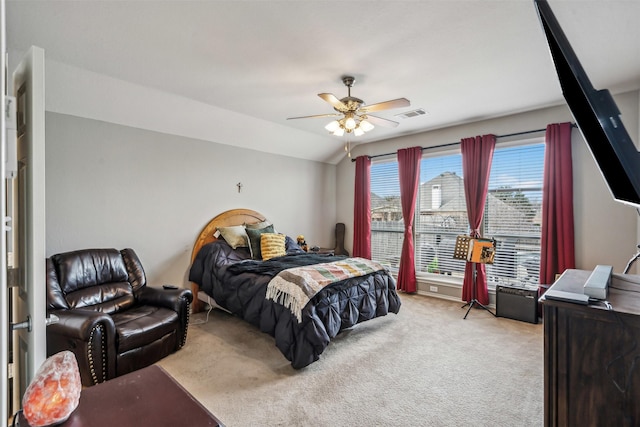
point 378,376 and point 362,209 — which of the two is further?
point 362,209

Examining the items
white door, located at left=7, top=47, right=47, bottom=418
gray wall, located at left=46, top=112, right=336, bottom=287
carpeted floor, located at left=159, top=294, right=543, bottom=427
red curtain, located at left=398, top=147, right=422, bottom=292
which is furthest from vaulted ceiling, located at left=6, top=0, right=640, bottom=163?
carpeted floor, located at left=159, top=294, right=543, bottom=427

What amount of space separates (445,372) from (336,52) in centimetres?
289

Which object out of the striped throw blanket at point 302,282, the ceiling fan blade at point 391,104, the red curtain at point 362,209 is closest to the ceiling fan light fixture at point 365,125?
the ceiling fan blade at point 391,104

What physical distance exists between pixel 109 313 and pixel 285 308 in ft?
5.55

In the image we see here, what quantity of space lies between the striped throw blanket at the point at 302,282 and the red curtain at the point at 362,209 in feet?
7.51

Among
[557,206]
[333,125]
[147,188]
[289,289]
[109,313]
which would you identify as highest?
[333,125]

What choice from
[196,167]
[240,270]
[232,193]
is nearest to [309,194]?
[232,193]

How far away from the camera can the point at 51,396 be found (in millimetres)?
920

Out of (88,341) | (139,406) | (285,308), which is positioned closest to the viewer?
(139,406)

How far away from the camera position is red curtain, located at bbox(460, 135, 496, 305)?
4.33m

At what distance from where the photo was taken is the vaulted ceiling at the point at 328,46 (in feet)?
6.66

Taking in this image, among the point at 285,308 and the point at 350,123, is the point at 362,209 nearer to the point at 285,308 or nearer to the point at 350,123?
the point at 350,123

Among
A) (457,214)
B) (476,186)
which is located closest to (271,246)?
(457,214)

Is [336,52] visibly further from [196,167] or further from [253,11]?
[196,167]
